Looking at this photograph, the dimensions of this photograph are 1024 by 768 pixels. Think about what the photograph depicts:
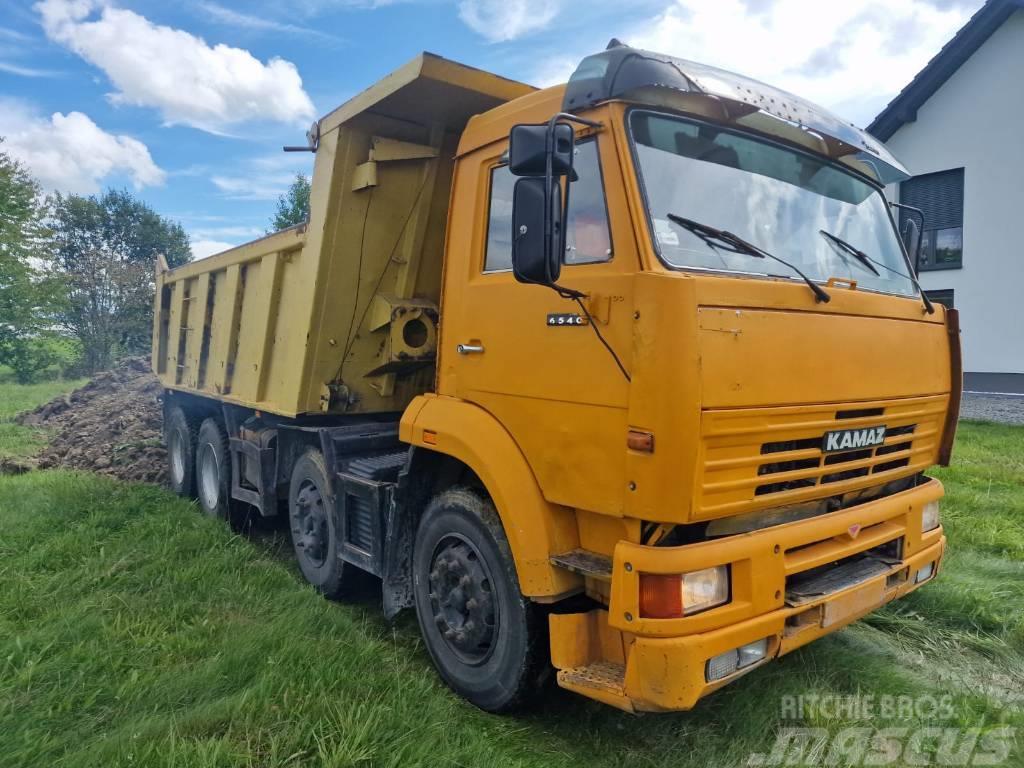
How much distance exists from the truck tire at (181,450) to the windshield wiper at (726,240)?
19.6 ft

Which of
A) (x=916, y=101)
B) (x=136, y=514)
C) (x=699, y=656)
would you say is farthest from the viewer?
(x=916, y=101)

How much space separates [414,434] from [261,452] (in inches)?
85.8

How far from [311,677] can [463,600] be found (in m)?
0.76

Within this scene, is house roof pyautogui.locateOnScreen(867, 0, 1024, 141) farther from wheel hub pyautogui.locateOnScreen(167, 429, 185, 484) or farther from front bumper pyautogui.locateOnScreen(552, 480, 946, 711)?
wheel hub pyautogui.locateOnScreen(167, 429, 185, 484)

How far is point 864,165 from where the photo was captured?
3.55 metres

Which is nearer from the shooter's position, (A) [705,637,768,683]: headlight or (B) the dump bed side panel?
(A) [705,637,768,683]: headlight

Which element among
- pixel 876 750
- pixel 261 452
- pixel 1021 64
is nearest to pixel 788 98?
pixel 876 750

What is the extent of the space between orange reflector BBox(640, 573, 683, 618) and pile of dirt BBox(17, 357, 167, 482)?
7294mm

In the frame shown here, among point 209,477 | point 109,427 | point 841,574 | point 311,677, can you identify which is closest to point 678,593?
point 841,574

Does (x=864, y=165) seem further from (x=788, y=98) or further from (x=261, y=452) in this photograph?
(x=261, y=452)

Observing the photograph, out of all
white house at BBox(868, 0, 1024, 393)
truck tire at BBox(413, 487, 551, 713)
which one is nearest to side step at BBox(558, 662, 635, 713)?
truck tire at BBox(413, 487, 551, 713)

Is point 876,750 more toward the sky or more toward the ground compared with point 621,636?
more toward the ground

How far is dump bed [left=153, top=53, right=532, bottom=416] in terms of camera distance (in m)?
4.14

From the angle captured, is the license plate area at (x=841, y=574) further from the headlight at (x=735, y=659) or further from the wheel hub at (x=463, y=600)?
the wheel hub at (x=463, y=600)
